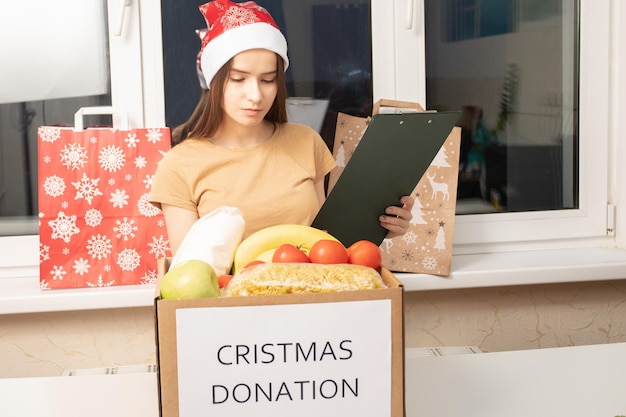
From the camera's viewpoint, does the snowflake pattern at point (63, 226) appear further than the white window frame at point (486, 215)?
No

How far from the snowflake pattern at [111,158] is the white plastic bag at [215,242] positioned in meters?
0.89

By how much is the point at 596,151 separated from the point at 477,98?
40 cm

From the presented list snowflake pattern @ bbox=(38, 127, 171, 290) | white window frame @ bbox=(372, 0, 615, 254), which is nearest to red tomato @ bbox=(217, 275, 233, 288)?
snowflake pattern @ bbox=(38, 127, 171, 290)

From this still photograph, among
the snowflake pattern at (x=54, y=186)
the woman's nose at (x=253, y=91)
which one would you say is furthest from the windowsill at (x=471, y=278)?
the woman's nose at (x=253, y=91)

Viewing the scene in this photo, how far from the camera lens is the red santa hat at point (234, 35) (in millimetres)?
1507

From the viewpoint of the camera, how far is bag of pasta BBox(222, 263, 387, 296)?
0.80 metres

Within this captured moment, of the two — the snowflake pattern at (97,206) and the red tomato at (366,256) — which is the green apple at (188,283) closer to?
the red tomato at (366,256)

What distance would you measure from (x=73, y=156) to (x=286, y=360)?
3.91 feet

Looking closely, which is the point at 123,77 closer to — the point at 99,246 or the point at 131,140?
the point at 131,140

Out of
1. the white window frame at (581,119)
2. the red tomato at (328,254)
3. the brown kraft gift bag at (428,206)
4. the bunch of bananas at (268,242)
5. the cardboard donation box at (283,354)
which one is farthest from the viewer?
the white window frame at (581,119)

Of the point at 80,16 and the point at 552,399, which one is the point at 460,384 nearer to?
the point at 552,399

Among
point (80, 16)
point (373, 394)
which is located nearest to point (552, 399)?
point (373, 394)

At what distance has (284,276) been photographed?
81 centimetres

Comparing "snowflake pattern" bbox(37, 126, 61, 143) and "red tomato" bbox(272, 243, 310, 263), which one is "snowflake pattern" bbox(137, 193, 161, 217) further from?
"red tomato" bbox(272, 243, 310, 263)
